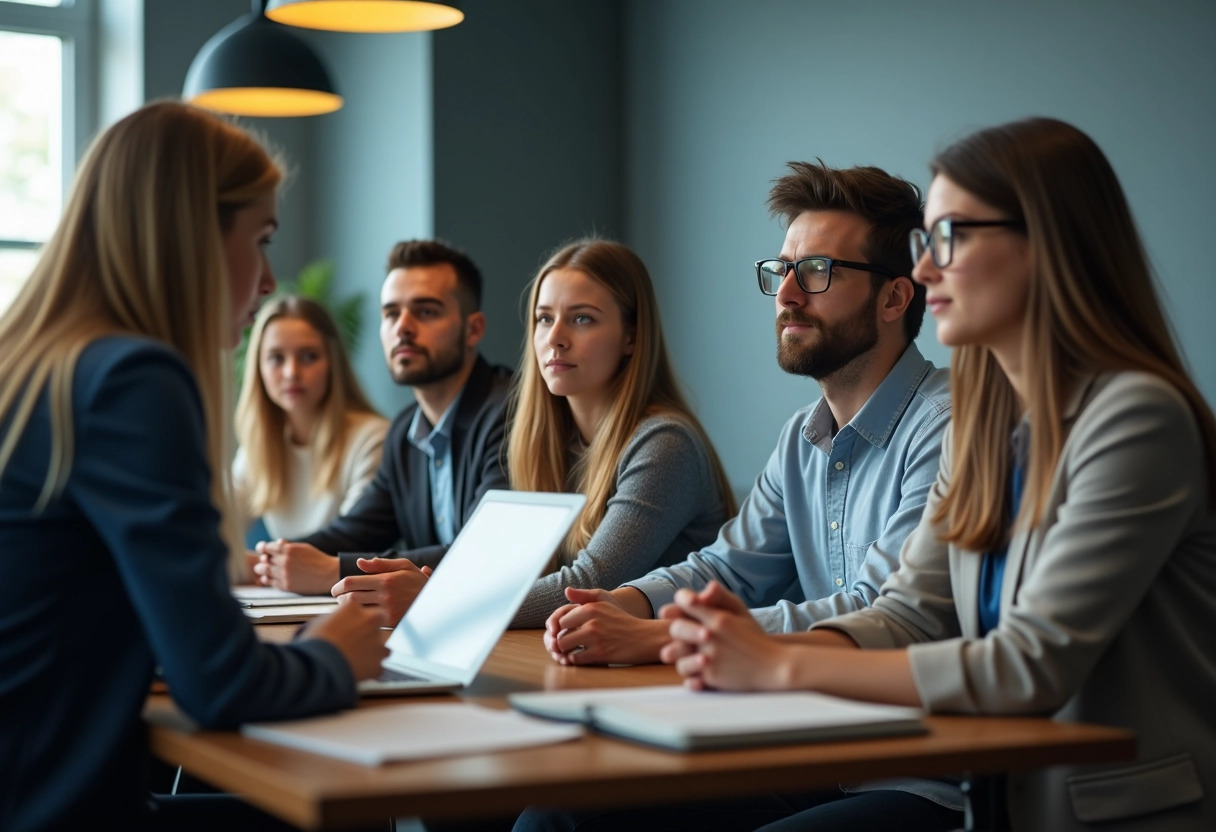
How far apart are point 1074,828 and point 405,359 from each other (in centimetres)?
267

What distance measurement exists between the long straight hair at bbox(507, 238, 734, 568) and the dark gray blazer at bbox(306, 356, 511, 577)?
33 cm

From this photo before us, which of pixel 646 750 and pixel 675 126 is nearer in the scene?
pixel 646 750

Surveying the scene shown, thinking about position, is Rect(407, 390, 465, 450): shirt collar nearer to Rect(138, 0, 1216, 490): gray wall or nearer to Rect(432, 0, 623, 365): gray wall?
Rect(138, 0, 1216, 490): gray wall

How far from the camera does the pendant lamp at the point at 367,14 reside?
2.89 meters

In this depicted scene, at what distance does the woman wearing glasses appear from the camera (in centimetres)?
143

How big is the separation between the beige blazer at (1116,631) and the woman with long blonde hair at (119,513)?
0.70m

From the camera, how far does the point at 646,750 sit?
122 cm

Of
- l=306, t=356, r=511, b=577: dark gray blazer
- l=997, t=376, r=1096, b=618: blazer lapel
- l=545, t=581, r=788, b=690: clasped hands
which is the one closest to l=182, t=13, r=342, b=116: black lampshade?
l=306, t=356, r=511, b=577: dark gray blazer

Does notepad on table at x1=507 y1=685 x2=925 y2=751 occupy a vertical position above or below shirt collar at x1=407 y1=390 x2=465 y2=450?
below

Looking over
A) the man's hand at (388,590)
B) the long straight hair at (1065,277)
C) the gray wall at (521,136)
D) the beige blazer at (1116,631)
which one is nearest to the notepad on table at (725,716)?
the beige blazer at (1116,631)

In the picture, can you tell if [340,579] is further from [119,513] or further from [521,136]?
[521,136]

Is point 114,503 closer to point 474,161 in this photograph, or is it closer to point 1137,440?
point 1137,440

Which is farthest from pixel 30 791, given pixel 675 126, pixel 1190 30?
pixel 675 126

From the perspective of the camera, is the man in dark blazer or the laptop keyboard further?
the man in dark blazer
